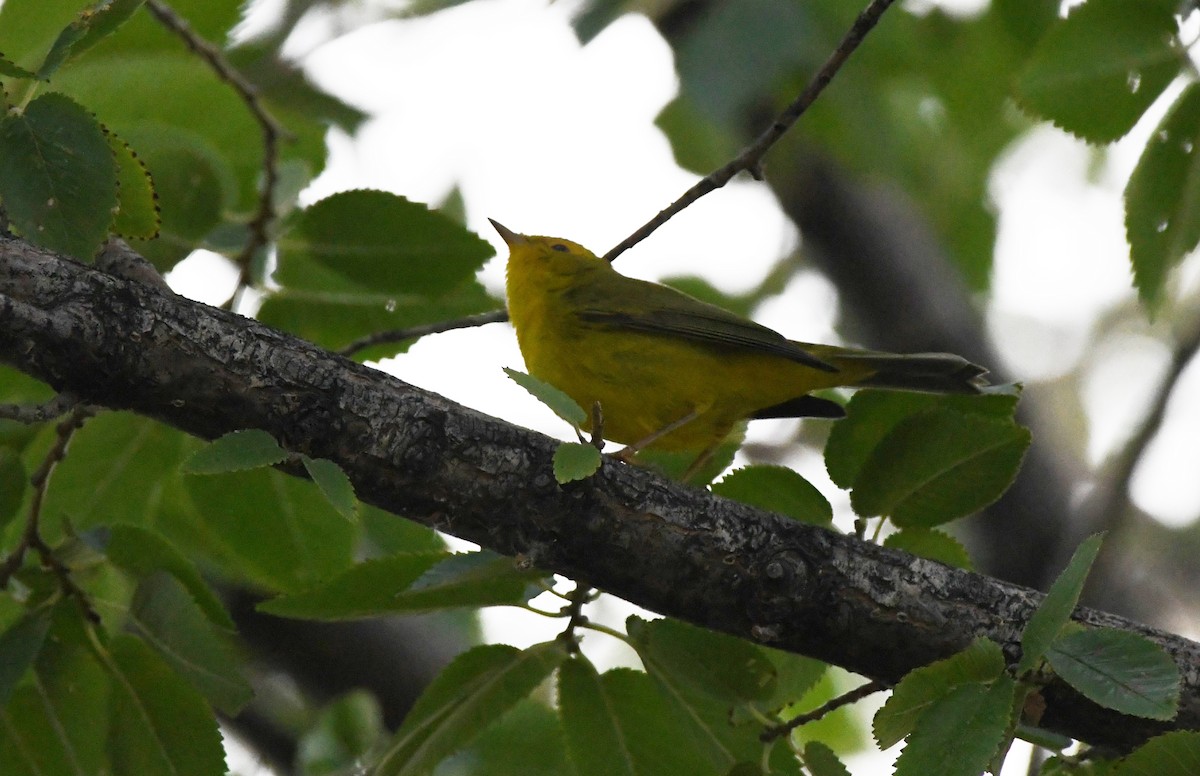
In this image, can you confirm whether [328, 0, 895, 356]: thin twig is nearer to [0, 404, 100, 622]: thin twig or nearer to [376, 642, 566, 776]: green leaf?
[0, 404, 100, 622]: thin twig

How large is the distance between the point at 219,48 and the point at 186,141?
0.68 m

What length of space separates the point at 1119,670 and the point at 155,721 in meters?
2.16

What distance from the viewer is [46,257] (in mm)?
2693

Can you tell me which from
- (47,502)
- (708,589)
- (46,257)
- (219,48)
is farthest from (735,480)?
(219,48)

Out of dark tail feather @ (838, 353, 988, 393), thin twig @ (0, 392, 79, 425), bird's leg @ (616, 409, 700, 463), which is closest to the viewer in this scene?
thin twig @ (0, 392, 79, 425)

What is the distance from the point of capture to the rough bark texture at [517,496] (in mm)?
2652

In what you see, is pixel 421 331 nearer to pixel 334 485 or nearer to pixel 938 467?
pixel 334 485

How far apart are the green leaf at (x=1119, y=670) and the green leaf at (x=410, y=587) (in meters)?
1.15

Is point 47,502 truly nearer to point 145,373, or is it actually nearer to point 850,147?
point 145,373

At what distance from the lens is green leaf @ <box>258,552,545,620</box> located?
9.14ft

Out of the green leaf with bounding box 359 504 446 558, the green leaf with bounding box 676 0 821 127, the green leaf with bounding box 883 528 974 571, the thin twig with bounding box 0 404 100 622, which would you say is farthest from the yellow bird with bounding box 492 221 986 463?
the thin twig with bounding box 0 404 100 622

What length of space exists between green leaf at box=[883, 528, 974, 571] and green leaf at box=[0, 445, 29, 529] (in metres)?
2.16

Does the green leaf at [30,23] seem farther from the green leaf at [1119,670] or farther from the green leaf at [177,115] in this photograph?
the green leaf at [1119,670]

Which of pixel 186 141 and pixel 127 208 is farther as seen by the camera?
pixel 186 141
